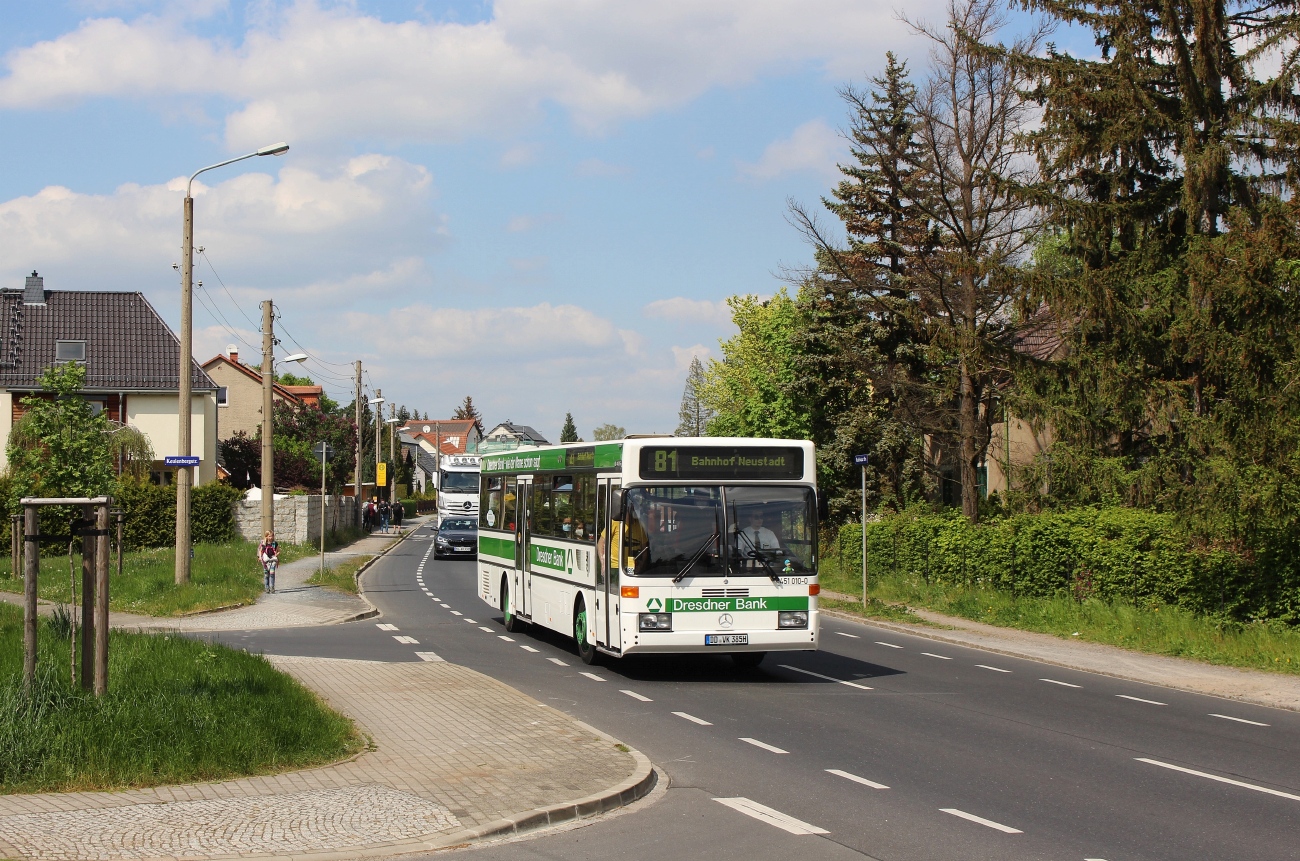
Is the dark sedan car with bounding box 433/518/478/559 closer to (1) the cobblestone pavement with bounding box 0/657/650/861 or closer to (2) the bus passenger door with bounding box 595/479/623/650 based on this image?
(2) the bus passenger door with bounding box 595/479/623/650

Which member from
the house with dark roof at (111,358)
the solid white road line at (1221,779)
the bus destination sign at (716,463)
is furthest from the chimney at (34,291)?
the solid white road line at (1221,779)

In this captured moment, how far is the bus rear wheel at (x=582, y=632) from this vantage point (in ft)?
54.2

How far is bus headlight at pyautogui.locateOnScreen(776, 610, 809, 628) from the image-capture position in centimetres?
1471

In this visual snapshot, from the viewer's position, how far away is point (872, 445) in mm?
40688

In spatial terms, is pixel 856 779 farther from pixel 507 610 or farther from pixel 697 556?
pixel 507 610

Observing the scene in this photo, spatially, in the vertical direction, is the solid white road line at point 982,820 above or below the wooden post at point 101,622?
below

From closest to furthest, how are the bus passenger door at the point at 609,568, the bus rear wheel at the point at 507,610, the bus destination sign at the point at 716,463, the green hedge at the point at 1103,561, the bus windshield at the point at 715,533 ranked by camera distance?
the bus windshield at the point at 715,533 < the bus passenger door at the point at 609,568 < the bus destination sign at the point at 716,463 < the green hedge at the point at 1103,561 < the bus rear wheel at the point at 507,610

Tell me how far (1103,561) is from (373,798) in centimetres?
1692

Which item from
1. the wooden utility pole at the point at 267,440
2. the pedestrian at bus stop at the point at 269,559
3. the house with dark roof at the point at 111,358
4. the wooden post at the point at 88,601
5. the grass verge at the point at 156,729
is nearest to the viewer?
the grass verge at the point at 156,729

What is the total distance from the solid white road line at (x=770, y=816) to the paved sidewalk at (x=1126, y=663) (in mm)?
8540

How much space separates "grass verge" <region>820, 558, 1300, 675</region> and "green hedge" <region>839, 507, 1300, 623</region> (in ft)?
0.91

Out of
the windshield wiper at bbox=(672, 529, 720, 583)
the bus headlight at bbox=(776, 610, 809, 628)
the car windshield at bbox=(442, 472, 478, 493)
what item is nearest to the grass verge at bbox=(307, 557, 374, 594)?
the car windshield at bbox=(442, 472, 478, 493)

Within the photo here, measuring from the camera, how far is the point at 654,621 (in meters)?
14.5

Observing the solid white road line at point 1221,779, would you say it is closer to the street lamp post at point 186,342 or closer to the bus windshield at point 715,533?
the bus windshield at point 715,533
